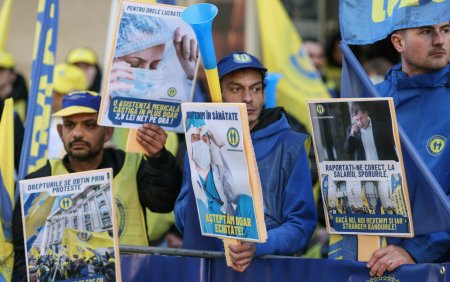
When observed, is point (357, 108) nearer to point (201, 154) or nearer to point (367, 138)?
point (367, 138)

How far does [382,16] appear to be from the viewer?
5.94m

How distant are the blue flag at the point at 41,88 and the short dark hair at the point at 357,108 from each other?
273cm

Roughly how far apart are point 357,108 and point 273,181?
0.90 meters

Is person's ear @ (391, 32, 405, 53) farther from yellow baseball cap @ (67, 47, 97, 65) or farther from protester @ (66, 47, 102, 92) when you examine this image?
yellow baseball cap @ (67, 47, 97, 65)

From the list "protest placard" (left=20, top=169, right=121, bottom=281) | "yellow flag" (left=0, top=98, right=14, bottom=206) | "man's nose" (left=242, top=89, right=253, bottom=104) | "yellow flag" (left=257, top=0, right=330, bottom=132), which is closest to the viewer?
"protest placard" (left=20, top=169, right=121, bottom=281)

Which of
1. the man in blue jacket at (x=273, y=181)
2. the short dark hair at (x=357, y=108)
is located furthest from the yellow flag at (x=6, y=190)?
the short dark hair at (x=357, y=108)

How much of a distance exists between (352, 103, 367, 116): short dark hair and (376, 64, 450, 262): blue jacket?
1.51 feet

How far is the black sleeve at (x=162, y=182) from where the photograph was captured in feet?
22.1

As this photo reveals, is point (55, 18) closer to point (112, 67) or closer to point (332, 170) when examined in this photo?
point (112, 67)

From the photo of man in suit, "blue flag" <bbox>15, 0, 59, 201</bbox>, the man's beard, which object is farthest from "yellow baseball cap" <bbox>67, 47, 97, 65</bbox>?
the photo of man in suit

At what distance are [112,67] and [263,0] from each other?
12.6 feet

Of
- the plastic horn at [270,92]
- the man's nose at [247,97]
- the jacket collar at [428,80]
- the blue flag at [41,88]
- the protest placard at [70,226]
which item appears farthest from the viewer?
the plastic horn at [270,92]

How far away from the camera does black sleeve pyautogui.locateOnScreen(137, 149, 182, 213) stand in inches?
265

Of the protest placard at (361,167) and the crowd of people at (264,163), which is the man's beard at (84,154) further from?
the protest placard at (361,167)
